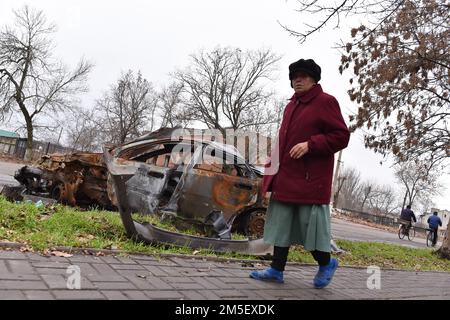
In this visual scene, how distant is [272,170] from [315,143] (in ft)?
1.93

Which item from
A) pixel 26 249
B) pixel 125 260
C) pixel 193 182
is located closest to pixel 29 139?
pixel 193 182

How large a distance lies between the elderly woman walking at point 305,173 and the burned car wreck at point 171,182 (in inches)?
74.2

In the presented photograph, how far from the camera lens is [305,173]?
3.71m

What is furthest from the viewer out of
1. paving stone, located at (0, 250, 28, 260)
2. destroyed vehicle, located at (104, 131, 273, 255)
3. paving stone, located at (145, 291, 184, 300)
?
destroyed vehicle, located at (104, 131, 273, 255)

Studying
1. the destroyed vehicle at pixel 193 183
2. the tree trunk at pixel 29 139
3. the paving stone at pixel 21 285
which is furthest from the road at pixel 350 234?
the tree trunk at pixel 29 139

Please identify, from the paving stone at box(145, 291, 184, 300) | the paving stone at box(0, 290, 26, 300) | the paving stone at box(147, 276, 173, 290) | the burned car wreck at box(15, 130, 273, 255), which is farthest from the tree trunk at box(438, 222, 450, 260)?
the paving stone at box(0, 290, 26, 300)

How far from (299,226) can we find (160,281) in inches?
54.7

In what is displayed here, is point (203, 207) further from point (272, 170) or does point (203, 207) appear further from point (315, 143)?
Result: point (315, 143)

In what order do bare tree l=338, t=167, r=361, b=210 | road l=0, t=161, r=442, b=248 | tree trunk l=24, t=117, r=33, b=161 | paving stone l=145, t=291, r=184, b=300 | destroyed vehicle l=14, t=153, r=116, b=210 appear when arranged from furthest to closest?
bare tree l=338, t=167, r=361, b=210
tree trunk l=24, t=117, r=33, b=161
road l=0, t=161, r=442, b=248
destroyed vehicle l=14, t=153, r=116, b=210
paving stone l=145, t=291, r=184, b=300

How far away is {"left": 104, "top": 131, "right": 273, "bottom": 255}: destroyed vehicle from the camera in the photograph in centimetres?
638

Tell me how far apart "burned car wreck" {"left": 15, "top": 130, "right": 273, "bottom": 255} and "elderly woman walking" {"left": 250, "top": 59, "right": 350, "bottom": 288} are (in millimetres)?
1885

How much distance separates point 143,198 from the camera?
6.61 m

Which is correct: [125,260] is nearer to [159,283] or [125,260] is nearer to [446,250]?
[159,283]

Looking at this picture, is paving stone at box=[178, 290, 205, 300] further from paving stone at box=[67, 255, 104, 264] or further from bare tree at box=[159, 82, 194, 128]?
bare tree at box=[159, 82, 194, 128]
